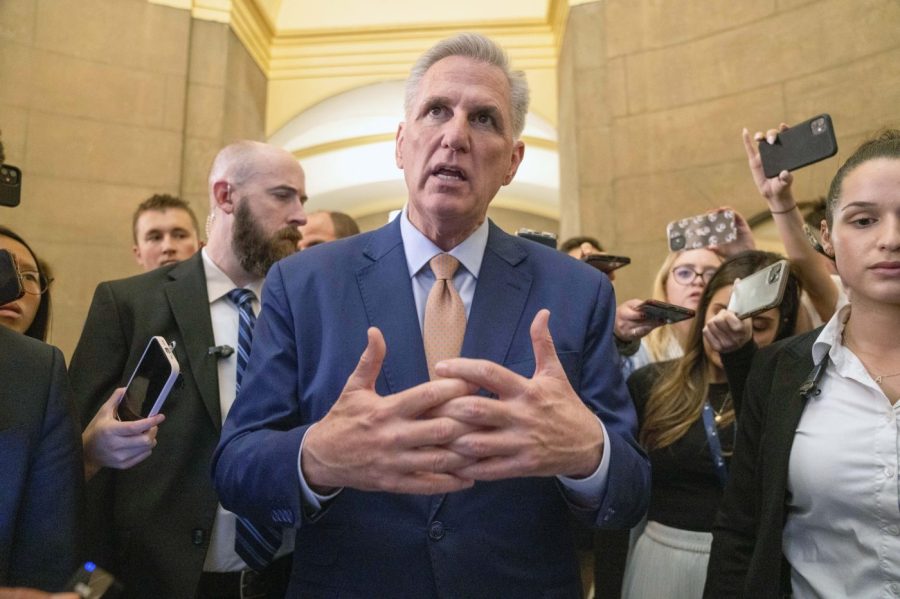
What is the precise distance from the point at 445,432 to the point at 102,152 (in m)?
6.79

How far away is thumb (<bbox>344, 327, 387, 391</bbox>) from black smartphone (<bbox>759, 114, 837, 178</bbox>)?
205 cm

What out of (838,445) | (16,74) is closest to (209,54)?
(16,74)

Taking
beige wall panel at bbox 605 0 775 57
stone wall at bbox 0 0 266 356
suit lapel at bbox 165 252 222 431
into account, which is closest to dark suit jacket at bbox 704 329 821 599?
suit lapel at bbox 165 252 222 431

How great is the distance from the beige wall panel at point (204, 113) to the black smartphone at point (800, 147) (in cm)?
608

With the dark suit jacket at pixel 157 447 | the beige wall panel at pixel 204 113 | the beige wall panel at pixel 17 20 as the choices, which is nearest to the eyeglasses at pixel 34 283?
the dark suit jacket at pixel 157 447

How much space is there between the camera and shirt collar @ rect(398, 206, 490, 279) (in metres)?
1.71

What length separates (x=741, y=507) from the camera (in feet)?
6.48

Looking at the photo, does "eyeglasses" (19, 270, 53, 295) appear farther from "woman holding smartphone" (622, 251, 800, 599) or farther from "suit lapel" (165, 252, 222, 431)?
"woman holding smartphone" (622, 251, 800, 599)

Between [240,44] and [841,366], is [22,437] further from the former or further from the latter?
[240,44]

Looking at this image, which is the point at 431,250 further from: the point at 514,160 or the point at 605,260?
the point at 605,260

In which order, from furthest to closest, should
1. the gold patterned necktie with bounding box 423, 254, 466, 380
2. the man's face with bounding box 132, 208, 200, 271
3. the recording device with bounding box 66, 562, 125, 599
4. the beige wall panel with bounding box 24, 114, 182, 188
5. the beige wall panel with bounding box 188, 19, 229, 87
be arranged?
the beige wall panel with bounding box 188, 19, 229, 87, the beige wall panel with bounding box 24, 114, 182, 188, the man's face with bounding box 132, 208, 200, 271, the gold patterned necktie with bounding box 423, 254, 466, 380, the recording device with bounding box 66, 562, 125, 599

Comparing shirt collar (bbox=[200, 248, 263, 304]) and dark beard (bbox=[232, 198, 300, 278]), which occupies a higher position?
dark beard (bbox=[232, 198, 300, 278])

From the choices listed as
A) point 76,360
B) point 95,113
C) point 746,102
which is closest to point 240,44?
point 95,113

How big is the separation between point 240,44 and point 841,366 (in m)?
7.89
